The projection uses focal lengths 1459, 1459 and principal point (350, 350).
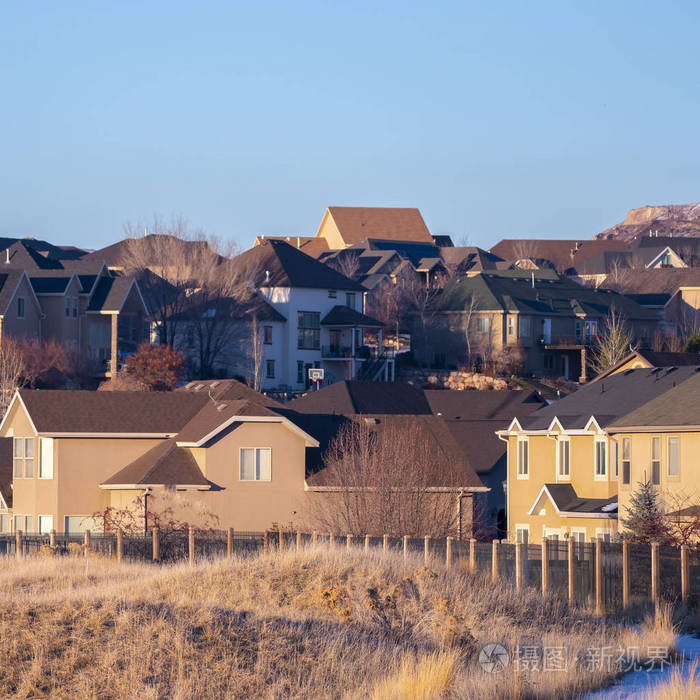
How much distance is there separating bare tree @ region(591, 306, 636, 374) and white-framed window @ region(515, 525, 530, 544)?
3938 cm

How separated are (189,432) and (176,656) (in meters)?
33.5

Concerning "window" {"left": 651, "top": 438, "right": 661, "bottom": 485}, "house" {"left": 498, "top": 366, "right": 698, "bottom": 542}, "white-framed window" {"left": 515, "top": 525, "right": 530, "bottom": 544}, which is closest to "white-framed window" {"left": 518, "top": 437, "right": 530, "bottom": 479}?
"house" {"left": 498, "top": 366, "right": 698, "bottom": 542}

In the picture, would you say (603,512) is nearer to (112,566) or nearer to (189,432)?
(189,432)

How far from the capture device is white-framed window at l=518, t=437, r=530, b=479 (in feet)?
175

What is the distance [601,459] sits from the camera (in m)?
49.3

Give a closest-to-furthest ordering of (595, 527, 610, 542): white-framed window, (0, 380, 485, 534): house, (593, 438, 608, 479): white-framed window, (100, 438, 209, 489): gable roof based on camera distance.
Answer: (595, 527, 610, 542): white-framed window
(593, 438, 608, 479): white-framed window
(100, 438, 209, 489): gable roof
(0, 380, 485, 534): house

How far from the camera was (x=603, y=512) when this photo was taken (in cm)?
4672

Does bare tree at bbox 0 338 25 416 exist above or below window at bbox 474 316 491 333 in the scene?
below

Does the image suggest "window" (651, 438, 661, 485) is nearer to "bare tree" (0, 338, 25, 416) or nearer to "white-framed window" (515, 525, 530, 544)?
"white-framed window" (515, 525, 530, 544)

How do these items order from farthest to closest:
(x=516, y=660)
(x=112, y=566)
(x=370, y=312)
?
(x=370, y=312)
(x=112, y=566)
(x=516, y=660)

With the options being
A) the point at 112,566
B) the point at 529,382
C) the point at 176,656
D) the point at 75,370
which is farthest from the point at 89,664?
the point at 529,382

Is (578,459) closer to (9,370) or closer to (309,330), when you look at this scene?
(9,370)

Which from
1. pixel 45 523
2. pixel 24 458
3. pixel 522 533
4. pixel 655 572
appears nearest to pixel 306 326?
pixel 24 458

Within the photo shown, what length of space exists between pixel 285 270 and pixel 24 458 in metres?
45.3
